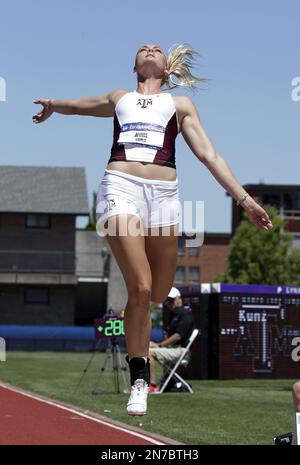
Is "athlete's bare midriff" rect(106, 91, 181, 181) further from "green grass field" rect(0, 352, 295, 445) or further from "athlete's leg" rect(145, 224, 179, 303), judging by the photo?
"green grass field" rect(0, 352, 295, 445)

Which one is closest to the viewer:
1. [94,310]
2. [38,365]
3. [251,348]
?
[251,348]

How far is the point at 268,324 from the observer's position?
81.1 feet

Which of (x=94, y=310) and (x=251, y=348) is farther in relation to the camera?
(x=94, y=310)

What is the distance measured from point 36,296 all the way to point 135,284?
49505mm

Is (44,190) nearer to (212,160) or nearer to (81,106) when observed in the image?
(81,106)

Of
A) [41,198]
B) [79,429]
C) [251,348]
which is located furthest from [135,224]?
[41,198]

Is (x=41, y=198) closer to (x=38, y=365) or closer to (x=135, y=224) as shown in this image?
(x=38, y=365)

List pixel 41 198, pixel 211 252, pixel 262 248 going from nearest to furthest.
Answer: pixel 41 198, pixel 262 248, pixel 211 252

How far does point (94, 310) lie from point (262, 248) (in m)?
11.8

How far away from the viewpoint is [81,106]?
21.2 ft

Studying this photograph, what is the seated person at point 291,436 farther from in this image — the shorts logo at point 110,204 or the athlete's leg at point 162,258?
the shorts logo at point 110,204

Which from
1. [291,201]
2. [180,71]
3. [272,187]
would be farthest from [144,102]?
[291,201]

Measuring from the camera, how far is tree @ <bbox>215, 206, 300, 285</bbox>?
66562mm

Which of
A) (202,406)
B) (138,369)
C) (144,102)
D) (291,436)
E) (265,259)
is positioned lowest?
(202,406)
